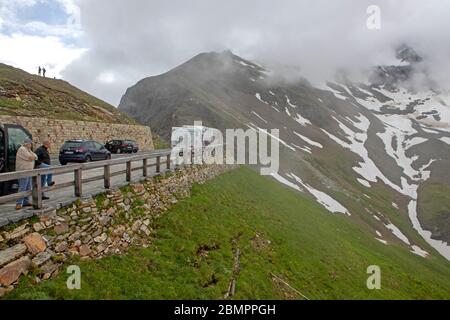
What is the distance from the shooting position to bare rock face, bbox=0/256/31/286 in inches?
332

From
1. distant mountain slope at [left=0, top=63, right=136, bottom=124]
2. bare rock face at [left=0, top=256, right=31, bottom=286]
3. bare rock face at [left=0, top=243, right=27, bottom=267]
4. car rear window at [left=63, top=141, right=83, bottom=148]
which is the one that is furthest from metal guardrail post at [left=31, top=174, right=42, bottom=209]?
distant mountain slope at [left=0, top=63, right=136, bottom=124]

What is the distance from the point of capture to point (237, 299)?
1201 cm

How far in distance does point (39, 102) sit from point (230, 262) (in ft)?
109

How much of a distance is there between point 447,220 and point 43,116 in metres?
95.5

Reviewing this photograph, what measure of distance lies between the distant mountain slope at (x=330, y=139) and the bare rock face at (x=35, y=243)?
166 feet

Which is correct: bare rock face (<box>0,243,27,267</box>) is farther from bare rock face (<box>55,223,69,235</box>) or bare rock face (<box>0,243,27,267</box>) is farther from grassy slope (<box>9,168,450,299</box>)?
bare rock face (<box>55,223,69,235</box>)

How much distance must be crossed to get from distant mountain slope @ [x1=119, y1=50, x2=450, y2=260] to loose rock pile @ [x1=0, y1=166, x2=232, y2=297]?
45.3 metres

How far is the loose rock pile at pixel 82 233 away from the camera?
354 inches

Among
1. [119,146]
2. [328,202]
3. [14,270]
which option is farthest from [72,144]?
[328,202]

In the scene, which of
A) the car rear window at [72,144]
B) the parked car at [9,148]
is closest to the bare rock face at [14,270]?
the parked car at [9,148]

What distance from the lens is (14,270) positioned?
8680mm

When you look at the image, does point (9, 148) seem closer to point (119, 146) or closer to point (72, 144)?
point (72, 144)

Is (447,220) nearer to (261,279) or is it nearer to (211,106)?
(211,106)

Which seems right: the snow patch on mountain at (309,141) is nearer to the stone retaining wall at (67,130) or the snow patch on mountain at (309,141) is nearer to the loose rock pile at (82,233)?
the stone retaining wall at (67,130)
